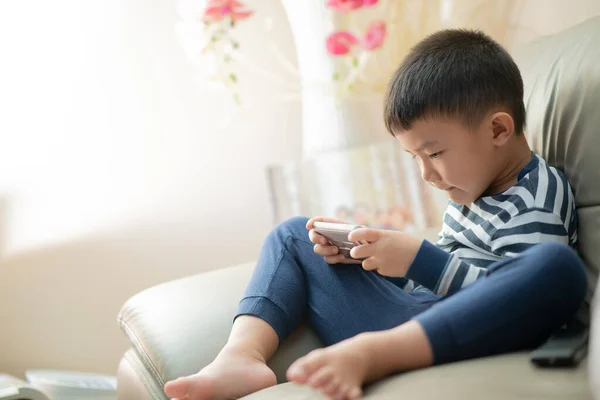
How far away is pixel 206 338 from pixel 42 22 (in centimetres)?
123

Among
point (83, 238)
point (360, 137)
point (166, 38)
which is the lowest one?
point (83, 238)

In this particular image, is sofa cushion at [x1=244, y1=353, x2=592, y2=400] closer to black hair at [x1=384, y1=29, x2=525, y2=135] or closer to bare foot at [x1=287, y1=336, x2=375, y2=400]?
bare foot at [x1=287, y1=336, x2=375, y2=400]

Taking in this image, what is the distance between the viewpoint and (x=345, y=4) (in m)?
1.84

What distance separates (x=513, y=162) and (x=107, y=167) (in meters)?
1.32

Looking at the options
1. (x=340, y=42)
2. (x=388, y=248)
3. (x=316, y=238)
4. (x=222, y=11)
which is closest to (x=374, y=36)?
(x=340, y=42)

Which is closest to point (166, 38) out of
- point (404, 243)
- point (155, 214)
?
point (155, 214)

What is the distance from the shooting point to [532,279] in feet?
2.56

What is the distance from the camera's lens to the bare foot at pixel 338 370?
0.80 m

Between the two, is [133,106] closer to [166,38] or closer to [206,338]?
[166,38]

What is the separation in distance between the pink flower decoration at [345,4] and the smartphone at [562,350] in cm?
121

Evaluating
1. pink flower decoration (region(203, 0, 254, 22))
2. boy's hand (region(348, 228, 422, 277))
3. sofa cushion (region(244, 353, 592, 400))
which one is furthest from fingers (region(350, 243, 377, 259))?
pink flower decoration (region(203, 0, 254, 22))

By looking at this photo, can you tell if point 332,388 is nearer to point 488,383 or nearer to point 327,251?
point 488,383

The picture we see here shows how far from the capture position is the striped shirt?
0.95 metres

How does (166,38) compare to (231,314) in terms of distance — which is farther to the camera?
(166,38)
